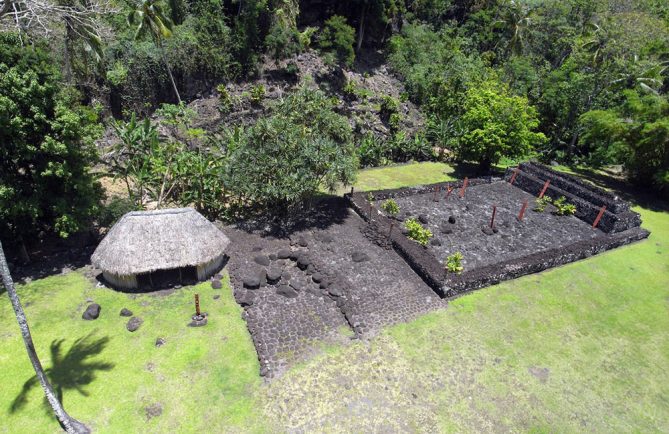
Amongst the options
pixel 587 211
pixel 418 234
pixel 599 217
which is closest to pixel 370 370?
pixel 418 234

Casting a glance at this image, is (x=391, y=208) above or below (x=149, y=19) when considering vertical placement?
below

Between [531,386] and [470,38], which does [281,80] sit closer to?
[470,38]

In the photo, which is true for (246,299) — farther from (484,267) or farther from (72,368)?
(484,267)

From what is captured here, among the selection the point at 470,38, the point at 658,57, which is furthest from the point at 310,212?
the point at 470,38

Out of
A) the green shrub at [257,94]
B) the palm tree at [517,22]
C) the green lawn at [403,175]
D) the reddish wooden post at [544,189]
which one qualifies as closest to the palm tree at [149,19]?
the green shrub at [257,94]

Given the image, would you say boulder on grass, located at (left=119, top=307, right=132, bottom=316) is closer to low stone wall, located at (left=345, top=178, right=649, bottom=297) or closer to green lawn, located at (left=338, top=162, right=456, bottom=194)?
low stone wall, located at (left=345, top=178, right=649, bottom=297)

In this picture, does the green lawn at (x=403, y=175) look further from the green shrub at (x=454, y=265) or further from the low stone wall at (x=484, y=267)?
the green shrub at (x=454, y=265)
